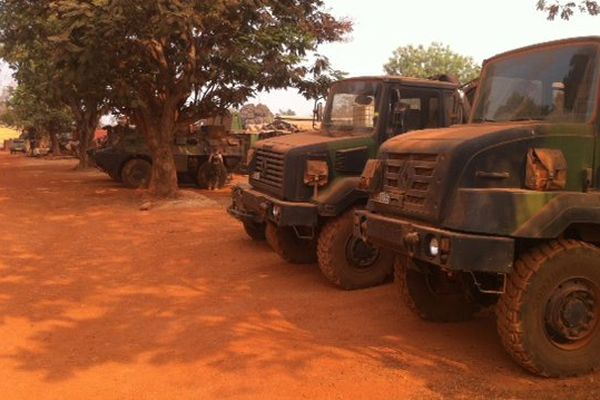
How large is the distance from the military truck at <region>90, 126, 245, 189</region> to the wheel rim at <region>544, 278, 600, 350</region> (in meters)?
14.6

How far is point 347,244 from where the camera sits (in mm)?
6645

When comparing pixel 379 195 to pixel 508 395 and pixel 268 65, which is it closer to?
pixel 508 395

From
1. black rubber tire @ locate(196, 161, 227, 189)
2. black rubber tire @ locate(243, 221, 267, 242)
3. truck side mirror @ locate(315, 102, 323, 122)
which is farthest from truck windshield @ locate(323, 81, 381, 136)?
black rubber tire @ locate(196, 161, 227, 189)

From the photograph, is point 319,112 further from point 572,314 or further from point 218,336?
point 572,314

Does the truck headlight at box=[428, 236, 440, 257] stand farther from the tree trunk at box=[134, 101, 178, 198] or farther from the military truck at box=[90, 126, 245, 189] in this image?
the military truck at box=[90, 126, 245, 189]

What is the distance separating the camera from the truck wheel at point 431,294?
5.44 m

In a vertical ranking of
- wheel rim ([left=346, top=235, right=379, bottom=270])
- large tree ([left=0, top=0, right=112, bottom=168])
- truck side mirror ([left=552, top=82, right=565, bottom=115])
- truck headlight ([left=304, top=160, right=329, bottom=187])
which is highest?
large tree ([left=0, top=0, right=112, bottom=168])

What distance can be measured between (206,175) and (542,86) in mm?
14481

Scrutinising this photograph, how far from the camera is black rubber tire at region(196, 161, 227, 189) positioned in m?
18.6

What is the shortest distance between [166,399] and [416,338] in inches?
85.5

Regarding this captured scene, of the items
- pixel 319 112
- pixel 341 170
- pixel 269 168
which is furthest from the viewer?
pixel 319 112

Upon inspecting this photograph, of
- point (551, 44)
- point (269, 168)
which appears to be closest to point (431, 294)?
point (551, 44)

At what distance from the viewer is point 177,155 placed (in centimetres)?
1814

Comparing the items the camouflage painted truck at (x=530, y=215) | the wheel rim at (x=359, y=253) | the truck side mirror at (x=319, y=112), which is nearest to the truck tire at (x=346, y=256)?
the wheel rim at (x=359, y=253)
